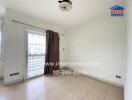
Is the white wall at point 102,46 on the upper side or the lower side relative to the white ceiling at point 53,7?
lower

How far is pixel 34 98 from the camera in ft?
7.04

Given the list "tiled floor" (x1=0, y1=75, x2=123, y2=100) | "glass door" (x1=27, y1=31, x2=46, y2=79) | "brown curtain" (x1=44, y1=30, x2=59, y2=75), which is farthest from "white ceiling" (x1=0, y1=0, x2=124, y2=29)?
"tiled floor" (x1=0, y1=75, x2=123, y2=100)

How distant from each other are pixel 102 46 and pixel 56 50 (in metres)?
2.10

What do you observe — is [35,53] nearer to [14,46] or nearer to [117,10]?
[14,46]

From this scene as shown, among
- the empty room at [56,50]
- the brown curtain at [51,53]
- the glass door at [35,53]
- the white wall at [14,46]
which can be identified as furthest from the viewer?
the brown curtain at [51,53]

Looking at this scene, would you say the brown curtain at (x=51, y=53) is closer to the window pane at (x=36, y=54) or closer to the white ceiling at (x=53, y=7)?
the window pane at (x=36, y=54)

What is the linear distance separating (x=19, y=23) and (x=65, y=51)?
8.97ft

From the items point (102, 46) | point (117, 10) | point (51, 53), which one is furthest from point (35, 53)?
point (117, 10)

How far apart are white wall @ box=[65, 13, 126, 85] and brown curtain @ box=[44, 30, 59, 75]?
38.0 inches

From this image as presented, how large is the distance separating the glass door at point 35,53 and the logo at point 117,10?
281 centimetres

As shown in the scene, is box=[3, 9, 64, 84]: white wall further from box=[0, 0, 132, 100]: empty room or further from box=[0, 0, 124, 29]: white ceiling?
box=[0, 0, 124, 29]: white ceiling

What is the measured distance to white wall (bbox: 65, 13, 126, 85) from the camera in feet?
9.50

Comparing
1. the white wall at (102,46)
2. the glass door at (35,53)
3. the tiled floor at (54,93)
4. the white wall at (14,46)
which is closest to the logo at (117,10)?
the white wall at (102,46)

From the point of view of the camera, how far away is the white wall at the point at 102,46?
2.89 meters
